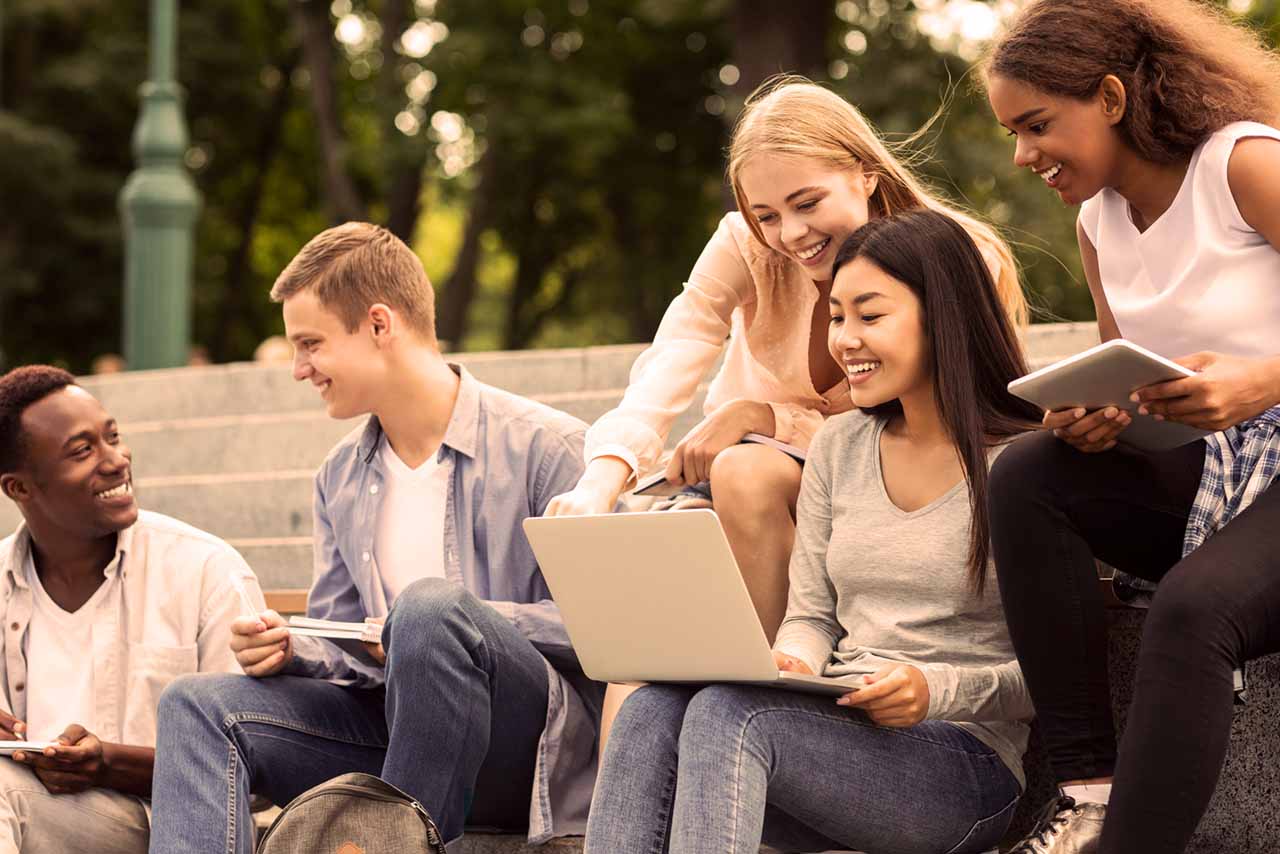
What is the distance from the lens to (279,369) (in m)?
7.97

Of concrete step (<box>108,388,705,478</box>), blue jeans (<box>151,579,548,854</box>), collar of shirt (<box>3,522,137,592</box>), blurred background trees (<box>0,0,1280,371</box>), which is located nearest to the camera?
blue jeans (<box>151,579,548,854</box>)

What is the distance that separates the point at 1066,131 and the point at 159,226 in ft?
24.9

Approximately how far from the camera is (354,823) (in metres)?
2.99

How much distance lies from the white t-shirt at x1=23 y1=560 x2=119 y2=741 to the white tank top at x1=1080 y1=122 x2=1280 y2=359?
227 cm

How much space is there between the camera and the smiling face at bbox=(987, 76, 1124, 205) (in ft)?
9.57

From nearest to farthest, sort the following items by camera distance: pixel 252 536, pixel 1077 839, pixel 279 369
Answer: pixel 1077 839 → pixel 252 536 → pixel 279 369

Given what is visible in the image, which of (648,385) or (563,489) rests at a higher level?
(648,385)

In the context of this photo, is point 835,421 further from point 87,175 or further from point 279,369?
point 87,175

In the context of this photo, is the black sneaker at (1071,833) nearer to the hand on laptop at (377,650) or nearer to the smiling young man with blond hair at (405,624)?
the smiling young man with blond hair at (405,624)

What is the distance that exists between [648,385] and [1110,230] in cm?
103

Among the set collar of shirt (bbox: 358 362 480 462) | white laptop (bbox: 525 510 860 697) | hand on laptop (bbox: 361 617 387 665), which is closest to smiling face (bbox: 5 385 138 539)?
collar of shirt (bbox: 358 362 480 462)

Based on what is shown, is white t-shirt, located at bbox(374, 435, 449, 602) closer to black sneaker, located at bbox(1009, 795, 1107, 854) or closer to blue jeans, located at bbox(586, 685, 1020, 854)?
blue jeans, located at bbox(586, 685, 1020, 854)

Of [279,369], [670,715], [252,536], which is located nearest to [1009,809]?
[670,715]

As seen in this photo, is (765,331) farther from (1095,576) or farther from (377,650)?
(1095,576)
